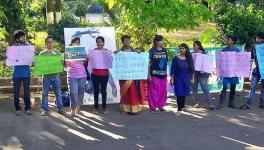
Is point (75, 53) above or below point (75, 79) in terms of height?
above

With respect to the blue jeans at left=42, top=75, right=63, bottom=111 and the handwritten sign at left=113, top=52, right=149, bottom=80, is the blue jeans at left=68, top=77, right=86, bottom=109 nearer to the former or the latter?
the blue jeans at left=42, top=75, right=63, bottom=111

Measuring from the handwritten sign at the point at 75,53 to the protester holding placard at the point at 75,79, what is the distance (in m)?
0.09

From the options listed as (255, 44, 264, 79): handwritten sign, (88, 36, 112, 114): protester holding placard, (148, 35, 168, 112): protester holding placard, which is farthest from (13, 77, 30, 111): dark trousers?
(255, 44, 264, 79): handwritten sign

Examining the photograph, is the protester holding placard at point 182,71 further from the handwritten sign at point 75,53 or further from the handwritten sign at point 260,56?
the handwritten sign at point 75,53

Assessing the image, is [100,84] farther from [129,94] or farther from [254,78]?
[254,78]

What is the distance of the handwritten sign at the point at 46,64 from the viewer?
9422mm

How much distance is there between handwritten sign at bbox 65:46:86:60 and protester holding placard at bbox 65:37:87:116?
0.28 feet

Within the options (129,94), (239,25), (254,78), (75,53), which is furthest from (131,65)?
(239,25)

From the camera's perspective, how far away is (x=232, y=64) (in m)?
10.4

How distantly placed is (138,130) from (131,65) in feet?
6.03

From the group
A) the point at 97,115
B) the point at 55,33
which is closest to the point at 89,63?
the point at 97,115

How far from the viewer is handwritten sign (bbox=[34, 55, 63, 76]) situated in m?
9.42

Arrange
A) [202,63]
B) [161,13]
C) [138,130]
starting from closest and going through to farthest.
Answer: [138,130], [202,63], [161,13]

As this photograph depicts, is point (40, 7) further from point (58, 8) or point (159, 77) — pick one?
point (159, 77)
